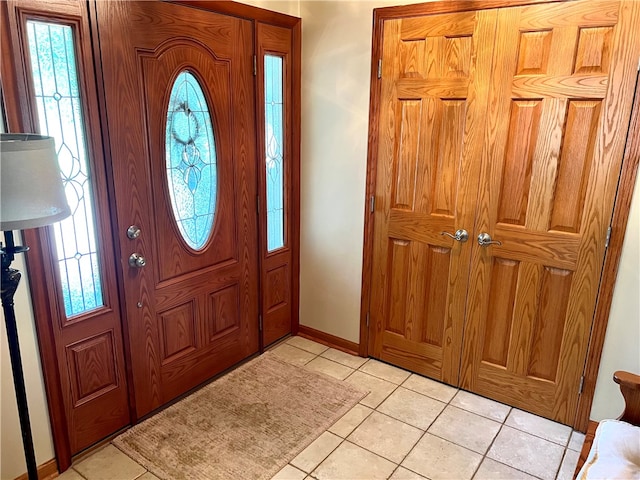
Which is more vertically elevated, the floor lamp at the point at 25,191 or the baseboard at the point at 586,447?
the floor lamp at the point at 25,191

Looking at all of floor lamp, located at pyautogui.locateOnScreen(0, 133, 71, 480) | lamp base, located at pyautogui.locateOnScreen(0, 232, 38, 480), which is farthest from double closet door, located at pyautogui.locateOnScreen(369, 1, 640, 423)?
lamp base, located at pyautogui.locateOnScreen(0, 232, 38, 480)

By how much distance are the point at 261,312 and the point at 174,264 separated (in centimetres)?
82

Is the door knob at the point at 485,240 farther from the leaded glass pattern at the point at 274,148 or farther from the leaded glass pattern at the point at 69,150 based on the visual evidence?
the leaded glass pattern at the point at 69,150

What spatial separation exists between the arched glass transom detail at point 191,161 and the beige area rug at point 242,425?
2.93 feet

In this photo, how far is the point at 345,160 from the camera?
2.88 m

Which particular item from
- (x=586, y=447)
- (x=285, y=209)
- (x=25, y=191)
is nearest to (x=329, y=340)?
(x=285, y=209)

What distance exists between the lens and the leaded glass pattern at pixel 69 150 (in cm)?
177

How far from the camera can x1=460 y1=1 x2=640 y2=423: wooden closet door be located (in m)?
2.04

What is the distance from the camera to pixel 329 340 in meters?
3.26

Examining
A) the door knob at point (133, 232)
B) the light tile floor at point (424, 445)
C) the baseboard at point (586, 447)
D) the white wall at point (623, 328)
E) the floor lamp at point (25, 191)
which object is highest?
the floor lamp at point (25, 191)

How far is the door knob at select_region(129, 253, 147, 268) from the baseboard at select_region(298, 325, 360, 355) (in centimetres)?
148

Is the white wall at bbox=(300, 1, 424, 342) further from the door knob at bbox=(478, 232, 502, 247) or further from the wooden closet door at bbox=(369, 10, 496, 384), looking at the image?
the door knob at bbox=(478, 232, 502, 247)

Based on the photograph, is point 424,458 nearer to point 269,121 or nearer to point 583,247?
point 583,247

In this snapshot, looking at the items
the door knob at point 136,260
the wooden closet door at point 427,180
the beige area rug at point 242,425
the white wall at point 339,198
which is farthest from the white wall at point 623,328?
the door knob at point 136,260
